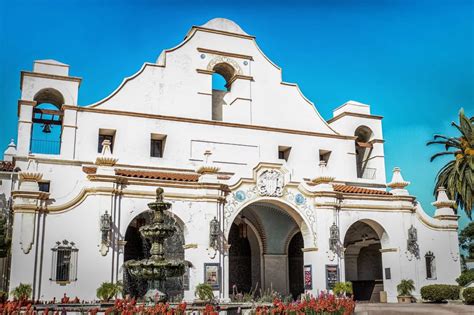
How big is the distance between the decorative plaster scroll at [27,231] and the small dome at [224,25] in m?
16.1

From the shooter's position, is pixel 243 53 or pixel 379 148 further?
pixel 379 148

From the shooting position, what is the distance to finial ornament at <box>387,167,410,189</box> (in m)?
30.5

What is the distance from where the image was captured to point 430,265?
30.0m

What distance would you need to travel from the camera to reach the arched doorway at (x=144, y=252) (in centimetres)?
2486

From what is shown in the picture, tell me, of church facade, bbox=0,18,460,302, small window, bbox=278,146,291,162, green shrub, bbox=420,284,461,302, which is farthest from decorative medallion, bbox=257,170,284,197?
green shrub, bbox=420,284,461,302

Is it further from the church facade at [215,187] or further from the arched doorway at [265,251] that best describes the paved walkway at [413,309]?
the arched doorway at [265,251]

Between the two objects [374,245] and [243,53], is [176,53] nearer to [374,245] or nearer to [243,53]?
[243,53]

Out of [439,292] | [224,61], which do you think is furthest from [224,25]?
[439,292]

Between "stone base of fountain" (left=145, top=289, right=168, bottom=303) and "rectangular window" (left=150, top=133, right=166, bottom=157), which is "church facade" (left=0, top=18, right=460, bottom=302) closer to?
"rectangular window" (left=150, top=133, right=166, bottom=157)

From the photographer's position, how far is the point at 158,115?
3089cm

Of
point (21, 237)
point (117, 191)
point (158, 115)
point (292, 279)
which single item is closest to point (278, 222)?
point (292, 279)

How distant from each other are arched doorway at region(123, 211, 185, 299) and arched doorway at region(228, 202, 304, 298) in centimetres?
578

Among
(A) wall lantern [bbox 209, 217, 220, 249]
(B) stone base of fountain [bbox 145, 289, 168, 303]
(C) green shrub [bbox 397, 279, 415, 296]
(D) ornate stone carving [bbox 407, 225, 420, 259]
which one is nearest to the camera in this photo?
(B) stone base of fountain [bbox 145, 289, 168, 303]

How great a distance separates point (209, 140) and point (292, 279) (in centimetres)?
965
